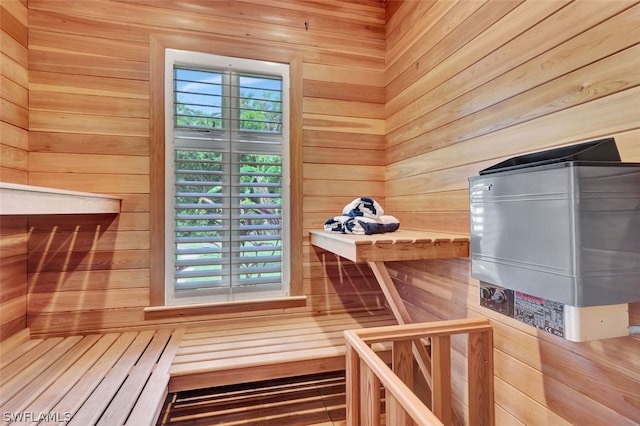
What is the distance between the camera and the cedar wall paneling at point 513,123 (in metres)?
0.82

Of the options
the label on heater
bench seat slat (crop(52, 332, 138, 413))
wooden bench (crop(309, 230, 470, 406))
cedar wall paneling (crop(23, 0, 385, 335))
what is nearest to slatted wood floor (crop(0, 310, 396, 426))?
bench seat slat (crop(52, 332, 138, 413))

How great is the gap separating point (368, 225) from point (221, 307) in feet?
3.47

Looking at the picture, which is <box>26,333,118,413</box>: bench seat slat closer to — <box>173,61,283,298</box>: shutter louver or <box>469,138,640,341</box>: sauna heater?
<box>173,61,283,298</box>: shutter louver

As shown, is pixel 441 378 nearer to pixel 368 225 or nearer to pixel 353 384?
pixel 353 384

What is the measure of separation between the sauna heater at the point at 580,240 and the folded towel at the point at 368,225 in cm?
70

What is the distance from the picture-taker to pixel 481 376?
1.22m

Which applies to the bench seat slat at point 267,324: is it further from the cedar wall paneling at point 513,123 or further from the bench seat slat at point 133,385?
the cedar wall paneling at point 513,123

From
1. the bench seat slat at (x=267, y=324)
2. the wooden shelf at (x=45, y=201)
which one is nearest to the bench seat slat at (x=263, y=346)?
the bench seat slat at (x=267, y=324)

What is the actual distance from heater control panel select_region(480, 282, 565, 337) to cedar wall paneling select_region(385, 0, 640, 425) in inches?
8.3

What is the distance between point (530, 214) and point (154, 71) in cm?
199

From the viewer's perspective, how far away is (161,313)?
1751mm

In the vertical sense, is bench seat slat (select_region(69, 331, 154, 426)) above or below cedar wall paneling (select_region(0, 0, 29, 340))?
below

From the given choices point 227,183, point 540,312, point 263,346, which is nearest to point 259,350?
point 263,346

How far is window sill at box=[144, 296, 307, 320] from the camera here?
1748 mm
